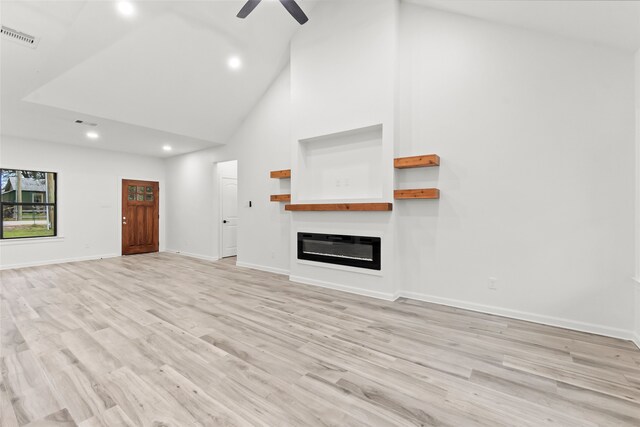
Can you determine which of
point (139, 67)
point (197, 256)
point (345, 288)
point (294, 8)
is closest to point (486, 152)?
point (345, 288)

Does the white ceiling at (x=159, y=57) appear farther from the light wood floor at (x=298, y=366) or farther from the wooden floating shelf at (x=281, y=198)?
the light wood floor at (x=298, y=366)

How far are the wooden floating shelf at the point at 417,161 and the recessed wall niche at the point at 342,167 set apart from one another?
36 centimetres

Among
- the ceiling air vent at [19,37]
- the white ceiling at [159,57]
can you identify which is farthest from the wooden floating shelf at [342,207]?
the ceiling air vent at [19,37]

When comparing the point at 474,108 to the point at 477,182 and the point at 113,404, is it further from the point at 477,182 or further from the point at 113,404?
the point at 113,404

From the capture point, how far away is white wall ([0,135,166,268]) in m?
6.05

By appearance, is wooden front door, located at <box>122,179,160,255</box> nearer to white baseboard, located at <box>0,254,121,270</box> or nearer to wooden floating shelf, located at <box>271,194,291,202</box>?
white baseboard, located at <box>0,254,121,270</box>

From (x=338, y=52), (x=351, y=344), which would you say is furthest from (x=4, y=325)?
(x=338, y=52)

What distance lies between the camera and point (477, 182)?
3406mm

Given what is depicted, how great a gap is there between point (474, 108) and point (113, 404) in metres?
4.22

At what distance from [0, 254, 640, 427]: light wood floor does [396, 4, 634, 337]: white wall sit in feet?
Answer: 1.23

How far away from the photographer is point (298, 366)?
2199 millimetres

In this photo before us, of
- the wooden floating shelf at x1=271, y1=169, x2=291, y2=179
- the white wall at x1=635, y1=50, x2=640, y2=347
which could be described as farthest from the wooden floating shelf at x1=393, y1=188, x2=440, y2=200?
the wooden floating shelf at x1=271, y1=169, x2=291, y2=179

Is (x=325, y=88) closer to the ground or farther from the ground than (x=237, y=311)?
farther from the ground

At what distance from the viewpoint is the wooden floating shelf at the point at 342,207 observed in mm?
3771
